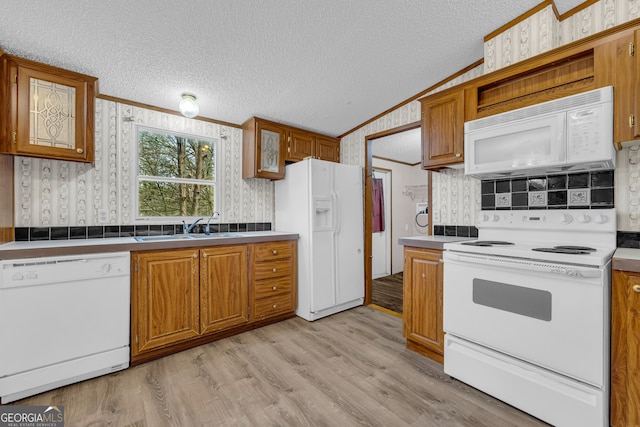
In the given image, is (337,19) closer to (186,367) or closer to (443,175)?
(443,175)

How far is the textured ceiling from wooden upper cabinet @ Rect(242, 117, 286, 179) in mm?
325

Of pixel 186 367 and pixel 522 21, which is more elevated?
pixel 522 21

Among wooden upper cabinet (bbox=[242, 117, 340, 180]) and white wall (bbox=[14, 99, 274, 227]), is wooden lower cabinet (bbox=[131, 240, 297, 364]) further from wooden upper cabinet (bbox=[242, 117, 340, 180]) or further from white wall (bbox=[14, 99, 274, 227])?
wooden upper cabinet (bbox=[242, 117, 340, 180])

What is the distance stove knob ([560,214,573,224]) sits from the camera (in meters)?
1.92

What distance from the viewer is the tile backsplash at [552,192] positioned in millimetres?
1864

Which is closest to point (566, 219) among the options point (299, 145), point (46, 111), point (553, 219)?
point (553, 219)

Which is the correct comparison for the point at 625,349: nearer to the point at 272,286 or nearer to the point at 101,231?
the point at 272,286

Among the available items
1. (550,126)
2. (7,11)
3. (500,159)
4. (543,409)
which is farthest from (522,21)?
(7,11)

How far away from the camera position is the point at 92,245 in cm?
199

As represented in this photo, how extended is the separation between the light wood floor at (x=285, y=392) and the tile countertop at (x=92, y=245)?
933 mm

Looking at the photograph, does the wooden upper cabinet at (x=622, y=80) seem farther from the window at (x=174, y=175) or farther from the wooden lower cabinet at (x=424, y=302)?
the window at (x=174, y=175)

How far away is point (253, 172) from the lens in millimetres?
3205

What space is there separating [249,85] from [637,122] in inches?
110

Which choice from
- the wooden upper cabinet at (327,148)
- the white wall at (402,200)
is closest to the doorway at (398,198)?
the white wall at (402,200)
